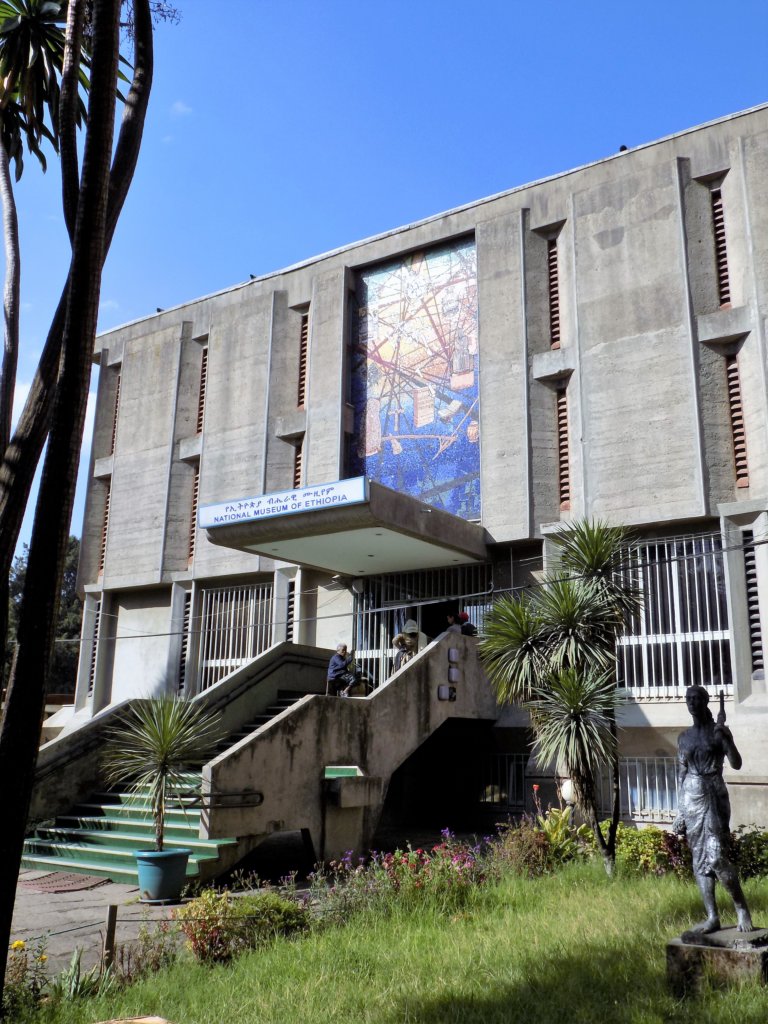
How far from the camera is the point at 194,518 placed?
2414 cm

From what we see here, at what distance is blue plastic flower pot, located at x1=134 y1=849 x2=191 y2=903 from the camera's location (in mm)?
10469

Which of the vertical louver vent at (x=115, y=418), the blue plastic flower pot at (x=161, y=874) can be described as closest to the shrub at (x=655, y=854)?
the blue plastic flower pot at (x=161, y=874)

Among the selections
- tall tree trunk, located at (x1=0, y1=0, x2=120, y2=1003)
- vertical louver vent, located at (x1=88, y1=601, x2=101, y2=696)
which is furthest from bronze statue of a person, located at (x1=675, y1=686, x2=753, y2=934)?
vertical louver vent, located at (x1=88, y1=601, x2=101, y2=696)

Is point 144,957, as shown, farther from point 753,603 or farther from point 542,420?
point 542,420

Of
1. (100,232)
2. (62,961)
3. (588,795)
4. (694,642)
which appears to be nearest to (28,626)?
(100,232)

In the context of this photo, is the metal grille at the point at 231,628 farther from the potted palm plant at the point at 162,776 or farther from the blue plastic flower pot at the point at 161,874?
the blue plastic flower pot at the point at 161,874

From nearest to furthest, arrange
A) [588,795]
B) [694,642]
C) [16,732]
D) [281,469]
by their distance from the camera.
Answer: [16,732] → [588,795] → [694,642] → [281,469]

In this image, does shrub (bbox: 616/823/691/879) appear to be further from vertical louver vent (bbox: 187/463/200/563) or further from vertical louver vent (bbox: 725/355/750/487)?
vertical louver vent (bbox: 187/463/200/563)

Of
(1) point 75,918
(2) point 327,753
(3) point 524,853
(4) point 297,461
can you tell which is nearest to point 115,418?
(4) point 297,461

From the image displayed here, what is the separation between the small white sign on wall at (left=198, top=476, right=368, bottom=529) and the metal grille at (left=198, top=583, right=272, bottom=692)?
4706 millimetres

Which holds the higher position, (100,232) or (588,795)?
(100,232)

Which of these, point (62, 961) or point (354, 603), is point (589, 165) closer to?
point (354, 603)

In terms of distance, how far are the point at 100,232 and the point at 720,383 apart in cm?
1332

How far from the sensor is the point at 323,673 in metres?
19.1
